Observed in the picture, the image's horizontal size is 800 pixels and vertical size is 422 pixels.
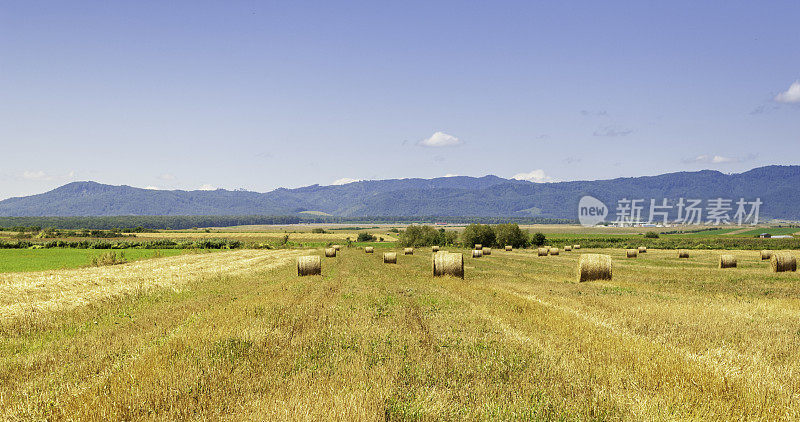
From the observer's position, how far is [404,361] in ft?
25.6

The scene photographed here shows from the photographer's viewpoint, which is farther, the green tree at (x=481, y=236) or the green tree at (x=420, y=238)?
the green tree at (x=420, y=238)

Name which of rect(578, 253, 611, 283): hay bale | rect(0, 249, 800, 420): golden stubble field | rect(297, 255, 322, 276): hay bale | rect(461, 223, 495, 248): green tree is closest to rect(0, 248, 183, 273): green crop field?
rect(297, 255, 322, 276): hay bale

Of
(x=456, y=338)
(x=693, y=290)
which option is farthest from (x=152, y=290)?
(x=693, y=290)

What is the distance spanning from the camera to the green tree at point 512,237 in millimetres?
85062

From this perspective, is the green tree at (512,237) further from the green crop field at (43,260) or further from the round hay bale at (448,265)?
the round hay bale at (448,265)

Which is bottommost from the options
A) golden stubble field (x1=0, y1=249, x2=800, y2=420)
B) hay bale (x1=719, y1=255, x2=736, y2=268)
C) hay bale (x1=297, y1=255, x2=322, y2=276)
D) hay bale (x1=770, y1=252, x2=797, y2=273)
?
hay bale (x1=719, y1=255, x2=736, y2=268)

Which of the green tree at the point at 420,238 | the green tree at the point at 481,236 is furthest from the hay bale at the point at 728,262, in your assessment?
the green tree at the point at 420,238

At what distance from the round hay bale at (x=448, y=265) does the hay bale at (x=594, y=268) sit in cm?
635

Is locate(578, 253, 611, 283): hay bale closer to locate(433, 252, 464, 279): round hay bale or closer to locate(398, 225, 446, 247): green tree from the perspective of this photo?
locate(433, 252, 464, 279): round hay bale

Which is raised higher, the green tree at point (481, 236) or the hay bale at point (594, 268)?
the hay bale at point (594, 268)

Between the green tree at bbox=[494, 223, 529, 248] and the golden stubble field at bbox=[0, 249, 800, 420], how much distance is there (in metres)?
71.2

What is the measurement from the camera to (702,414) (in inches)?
225

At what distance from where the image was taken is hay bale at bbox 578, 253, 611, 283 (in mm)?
24969

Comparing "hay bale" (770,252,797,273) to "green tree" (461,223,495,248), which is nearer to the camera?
"hay bale" (770,252,797,273)
